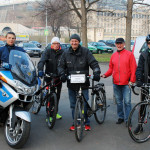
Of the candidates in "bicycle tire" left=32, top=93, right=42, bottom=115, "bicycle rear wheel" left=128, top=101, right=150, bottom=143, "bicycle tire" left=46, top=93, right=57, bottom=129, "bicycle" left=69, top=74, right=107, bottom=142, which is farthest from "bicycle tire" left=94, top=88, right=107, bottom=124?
"bicycle tire" left=32, top=93, right=42, bottom=115

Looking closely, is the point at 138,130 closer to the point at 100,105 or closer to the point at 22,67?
the point at 100,105

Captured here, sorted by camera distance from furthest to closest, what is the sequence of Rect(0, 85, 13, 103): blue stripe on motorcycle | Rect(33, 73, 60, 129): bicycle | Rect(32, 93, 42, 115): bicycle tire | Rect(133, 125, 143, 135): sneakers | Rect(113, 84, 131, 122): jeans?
Rect(32, 93, 42, 115): bicycle tire, Rect(113, 84, 131, 122): jeans, Rect(33, 73, 60, 129): bicycle, Rect(133, 125, 143, 135): sneakers, Rect(0, 85, 13, 103): blue stripe on motorcycle

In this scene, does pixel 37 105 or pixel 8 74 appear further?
pixel 37 105

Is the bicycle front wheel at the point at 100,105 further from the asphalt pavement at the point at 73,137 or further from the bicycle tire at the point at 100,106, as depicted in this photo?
the asphalt pavement at the point at 73,137

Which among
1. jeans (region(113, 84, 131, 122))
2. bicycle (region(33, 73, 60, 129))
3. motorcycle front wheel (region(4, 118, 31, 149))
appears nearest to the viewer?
motorcycle front wheel (region(4, 118, 31, 149))

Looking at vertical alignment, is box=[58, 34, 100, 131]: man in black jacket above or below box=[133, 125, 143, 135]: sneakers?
above

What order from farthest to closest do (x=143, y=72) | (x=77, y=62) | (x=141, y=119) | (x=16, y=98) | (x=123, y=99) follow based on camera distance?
1. (x=123, y=99)
2. (x=77, y=62)
3. (x=143, y=72)
4. (x=141, y=119)
5. (x=16, y=98)

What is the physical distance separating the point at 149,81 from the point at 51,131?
203 cm

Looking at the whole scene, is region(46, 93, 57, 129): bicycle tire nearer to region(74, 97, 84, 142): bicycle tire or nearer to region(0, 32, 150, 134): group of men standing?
region(0, 32, 150, 134): group of men standing

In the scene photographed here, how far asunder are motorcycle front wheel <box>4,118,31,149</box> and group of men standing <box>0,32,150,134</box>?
0.94m

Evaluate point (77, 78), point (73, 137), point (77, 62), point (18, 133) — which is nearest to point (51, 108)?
point (73, 137)

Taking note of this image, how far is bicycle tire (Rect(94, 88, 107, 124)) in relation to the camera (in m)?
5.66

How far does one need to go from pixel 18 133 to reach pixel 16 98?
1.79ft

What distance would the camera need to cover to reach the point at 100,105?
18.9 feet
